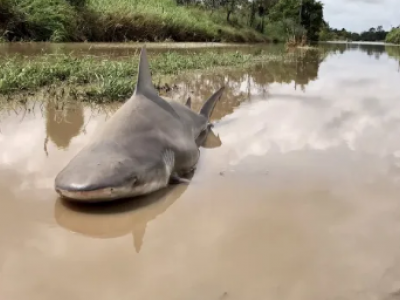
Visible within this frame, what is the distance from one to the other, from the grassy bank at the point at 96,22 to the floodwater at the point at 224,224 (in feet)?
35.7

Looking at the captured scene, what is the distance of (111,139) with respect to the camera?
8.96ft

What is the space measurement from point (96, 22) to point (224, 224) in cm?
1610

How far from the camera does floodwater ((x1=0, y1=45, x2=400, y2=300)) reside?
175 centimetres

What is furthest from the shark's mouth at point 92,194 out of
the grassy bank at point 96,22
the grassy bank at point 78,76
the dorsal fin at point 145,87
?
the grassy bank at point 96,22

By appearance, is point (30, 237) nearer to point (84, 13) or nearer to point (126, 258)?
point (126, 258)

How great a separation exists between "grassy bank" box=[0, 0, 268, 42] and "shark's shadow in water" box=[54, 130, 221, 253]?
1194cm

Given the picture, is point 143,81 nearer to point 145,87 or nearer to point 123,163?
point 145,87

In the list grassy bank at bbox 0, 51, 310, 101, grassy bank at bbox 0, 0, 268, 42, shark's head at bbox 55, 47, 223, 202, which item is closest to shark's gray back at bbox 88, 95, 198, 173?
shark's head at bbox 55, 47, 223, 202

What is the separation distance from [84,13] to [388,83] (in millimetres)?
11666

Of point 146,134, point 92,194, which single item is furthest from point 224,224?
point 146,134

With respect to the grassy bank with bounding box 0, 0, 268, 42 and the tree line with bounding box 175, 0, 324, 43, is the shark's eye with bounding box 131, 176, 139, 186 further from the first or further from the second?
the tree line with bounding box 175, 0, 324, 43

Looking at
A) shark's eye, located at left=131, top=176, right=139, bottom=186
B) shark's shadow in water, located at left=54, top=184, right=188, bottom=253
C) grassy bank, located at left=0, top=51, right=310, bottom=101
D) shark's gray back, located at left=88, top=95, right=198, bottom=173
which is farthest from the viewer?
grassy bank, located at left=0, top=51, right=310, bottom=101

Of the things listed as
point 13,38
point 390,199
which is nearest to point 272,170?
point 390,199

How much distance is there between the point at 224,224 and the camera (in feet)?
7.60
